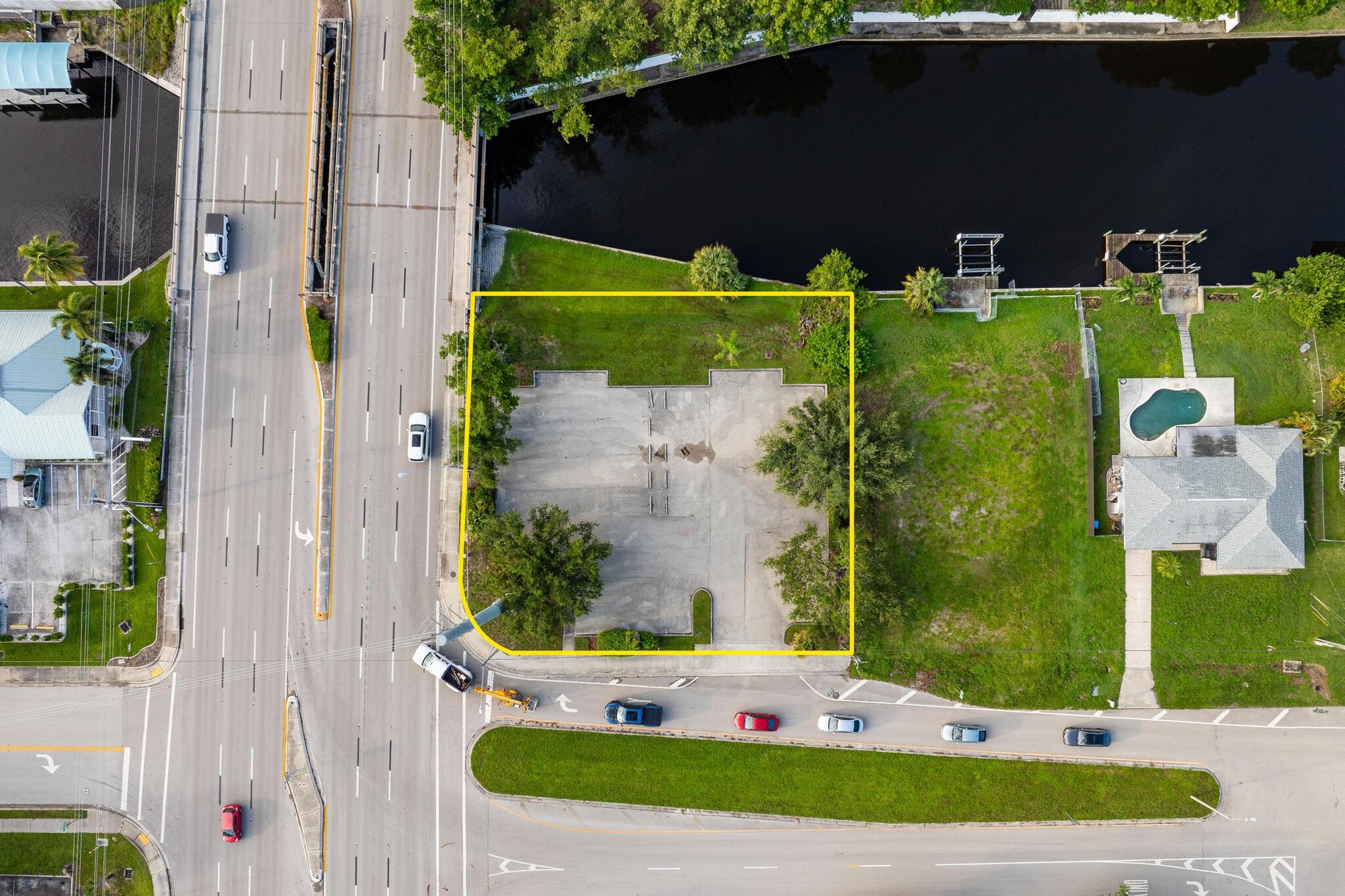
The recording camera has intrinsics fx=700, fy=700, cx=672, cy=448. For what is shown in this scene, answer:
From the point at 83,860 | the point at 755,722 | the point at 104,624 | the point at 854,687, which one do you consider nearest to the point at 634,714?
the point at 755,722

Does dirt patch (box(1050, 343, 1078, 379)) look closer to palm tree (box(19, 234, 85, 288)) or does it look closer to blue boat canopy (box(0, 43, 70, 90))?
palm tree (box(19, 234, 85, 288))

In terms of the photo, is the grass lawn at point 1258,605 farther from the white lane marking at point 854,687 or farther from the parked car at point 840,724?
the parked car at point 840,724

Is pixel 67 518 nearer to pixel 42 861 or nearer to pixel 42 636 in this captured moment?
pixel 42 636

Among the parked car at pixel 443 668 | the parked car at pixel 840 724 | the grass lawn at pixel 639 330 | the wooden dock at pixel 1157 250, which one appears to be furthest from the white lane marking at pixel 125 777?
the wooden dock at pixel 1157 250

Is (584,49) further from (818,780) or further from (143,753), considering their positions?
(143,753)

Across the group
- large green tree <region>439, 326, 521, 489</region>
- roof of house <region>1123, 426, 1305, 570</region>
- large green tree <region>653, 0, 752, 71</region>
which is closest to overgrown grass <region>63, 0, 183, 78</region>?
large green tree <region>439, 326, 521, 489</region>
